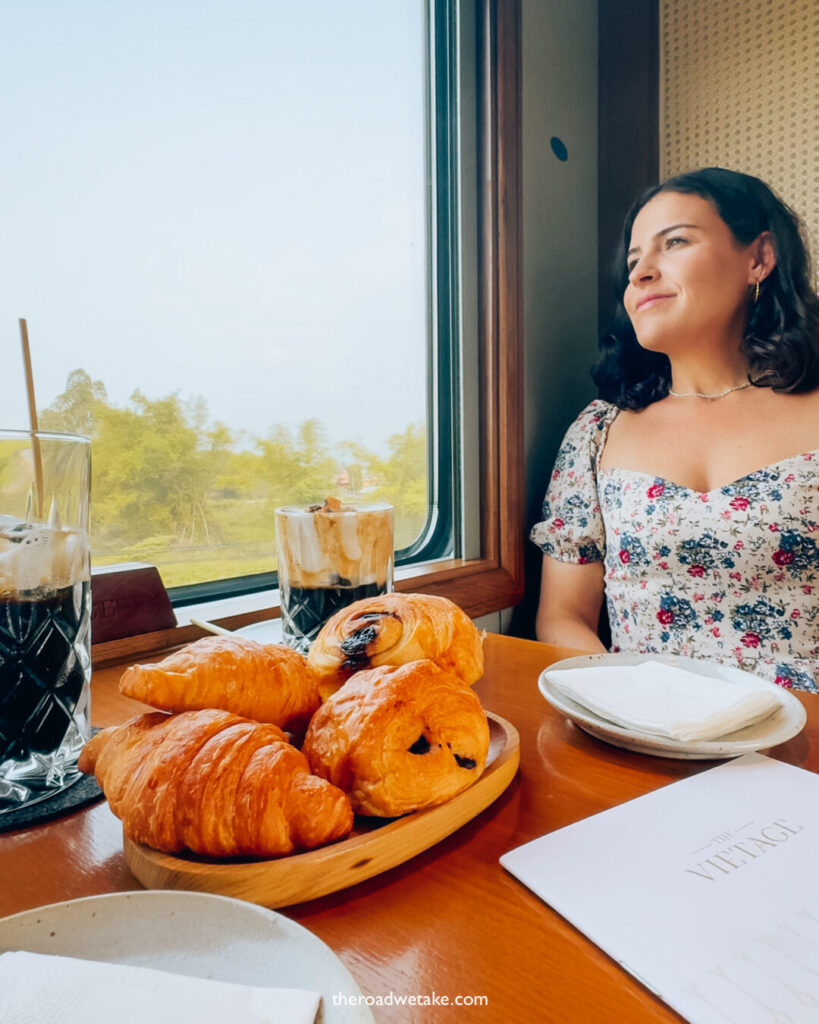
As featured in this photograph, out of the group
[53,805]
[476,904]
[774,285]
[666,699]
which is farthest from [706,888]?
[774,285]

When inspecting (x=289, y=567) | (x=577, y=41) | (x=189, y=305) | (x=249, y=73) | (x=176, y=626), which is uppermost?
(x=577, y=41)

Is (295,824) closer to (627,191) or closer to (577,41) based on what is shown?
(627,191)

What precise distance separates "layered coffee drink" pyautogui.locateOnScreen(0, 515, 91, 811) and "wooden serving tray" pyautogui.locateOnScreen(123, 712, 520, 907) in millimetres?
160

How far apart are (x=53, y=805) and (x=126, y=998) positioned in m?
0.28

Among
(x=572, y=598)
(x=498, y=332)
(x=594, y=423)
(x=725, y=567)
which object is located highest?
(x=498, y=332)

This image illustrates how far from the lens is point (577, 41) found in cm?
165

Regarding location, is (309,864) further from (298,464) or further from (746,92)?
(746,92)

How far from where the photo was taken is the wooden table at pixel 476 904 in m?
0.29

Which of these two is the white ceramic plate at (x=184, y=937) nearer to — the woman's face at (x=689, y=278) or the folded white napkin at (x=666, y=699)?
the folded white napkin at (x=666, y=699)

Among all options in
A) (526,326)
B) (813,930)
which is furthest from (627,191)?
(813,930)

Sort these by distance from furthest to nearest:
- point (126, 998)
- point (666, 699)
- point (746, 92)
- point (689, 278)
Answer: point (746, 92) < point (689, 278) < point (666, 699) < point (126, 998)

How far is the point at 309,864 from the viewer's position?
346 millimetres

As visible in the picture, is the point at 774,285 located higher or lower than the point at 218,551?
higher

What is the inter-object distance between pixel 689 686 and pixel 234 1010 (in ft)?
1.64
